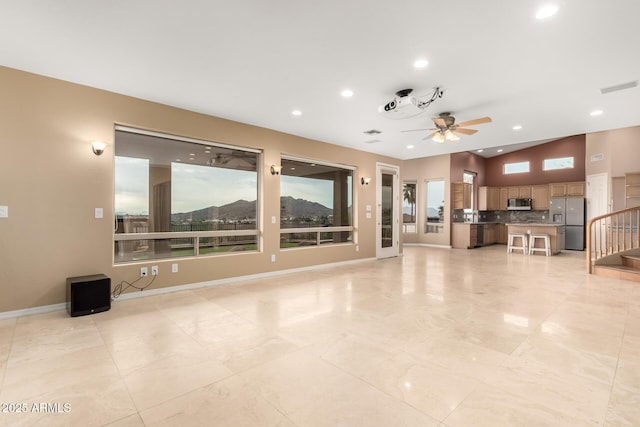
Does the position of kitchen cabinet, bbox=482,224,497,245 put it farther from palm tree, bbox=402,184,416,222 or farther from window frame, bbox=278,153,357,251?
window frame, bbox=278,153,357,251

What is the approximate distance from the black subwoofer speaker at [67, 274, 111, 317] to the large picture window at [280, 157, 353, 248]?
2969 millimetres

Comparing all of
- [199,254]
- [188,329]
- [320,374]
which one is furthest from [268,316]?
[199,254]

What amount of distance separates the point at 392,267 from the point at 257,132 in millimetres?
4007

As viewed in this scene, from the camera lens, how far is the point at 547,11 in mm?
2467

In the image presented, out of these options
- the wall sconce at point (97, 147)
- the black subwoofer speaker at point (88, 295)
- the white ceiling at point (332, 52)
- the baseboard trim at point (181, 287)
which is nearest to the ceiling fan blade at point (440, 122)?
the white ceiling at point (332, 52)

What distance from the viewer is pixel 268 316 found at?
11.4 ft

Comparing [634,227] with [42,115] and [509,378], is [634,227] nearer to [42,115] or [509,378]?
[509,378]

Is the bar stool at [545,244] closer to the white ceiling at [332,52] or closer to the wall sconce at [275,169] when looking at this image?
the white ceiling at [332,52]

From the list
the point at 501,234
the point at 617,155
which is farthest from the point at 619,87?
the point at 501,234

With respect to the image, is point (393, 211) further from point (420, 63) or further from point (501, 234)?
point (501, 234)

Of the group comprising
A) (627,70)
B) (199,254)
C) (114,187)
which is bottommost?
(199,254)

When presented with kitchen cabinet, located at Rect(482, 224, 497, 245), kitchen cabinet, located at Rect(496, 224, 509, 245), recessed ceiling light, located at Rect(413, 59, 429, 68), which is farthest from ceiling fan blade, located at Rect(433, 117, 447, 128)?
kitchen cabinet, located at Rect(496, 224, 509, 245)

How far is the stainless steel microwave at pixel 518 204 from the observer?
11.3 m

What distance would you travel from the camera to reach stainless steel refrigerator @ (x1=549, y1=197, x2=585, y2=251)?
9805 mm
